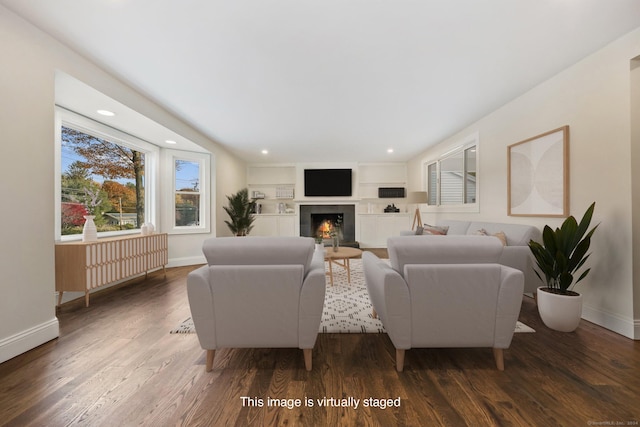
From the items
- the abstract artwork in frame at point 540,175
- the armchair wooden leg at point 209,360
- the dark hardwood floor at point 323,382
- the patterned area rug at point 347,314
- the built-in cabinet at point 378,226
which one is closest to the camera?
the dark hardwood floor at point 323,382

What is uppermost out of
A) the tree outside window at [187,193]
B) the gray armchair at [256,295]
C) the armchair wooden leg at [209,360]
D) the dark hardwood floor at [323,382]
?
the tree outside window at [187,193]

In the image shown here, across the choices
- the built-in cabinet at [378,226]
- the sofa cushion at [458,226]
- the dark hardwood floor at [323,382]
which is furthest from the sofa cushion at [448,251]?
the built-in cabinet at [378,226]

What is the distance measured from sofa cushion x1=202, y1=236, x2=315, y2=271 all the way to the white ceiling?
163 centimetres

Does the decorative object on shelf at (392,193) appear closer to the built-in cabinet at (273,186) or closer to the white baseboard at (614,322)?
the built-in cabinet at (273,186)

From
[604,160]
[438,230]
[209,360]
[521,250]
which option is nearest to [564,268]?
[521,250]

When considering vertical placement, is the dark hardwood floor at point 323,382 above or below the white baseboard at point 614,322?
below

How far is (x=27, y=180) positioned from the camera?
1.93 metres

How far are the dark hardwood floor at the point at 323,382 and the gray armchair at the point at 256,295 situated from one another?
0.73 ft

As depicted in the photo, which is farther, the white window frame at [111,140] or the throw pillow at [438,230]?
the throw pillow at [438,230]

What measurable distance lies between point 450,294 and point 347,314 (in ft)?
4.04

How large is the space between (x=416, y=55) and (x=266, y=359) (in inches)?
112

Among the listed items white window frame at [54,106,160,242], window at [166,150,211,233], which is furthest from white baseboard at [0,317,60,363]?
window at [166,150,211,233]

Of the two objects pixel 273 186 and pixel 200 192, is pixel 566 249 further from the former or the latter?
pixel 273 186

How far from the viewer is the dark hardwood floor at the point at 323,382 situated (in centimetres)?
126
